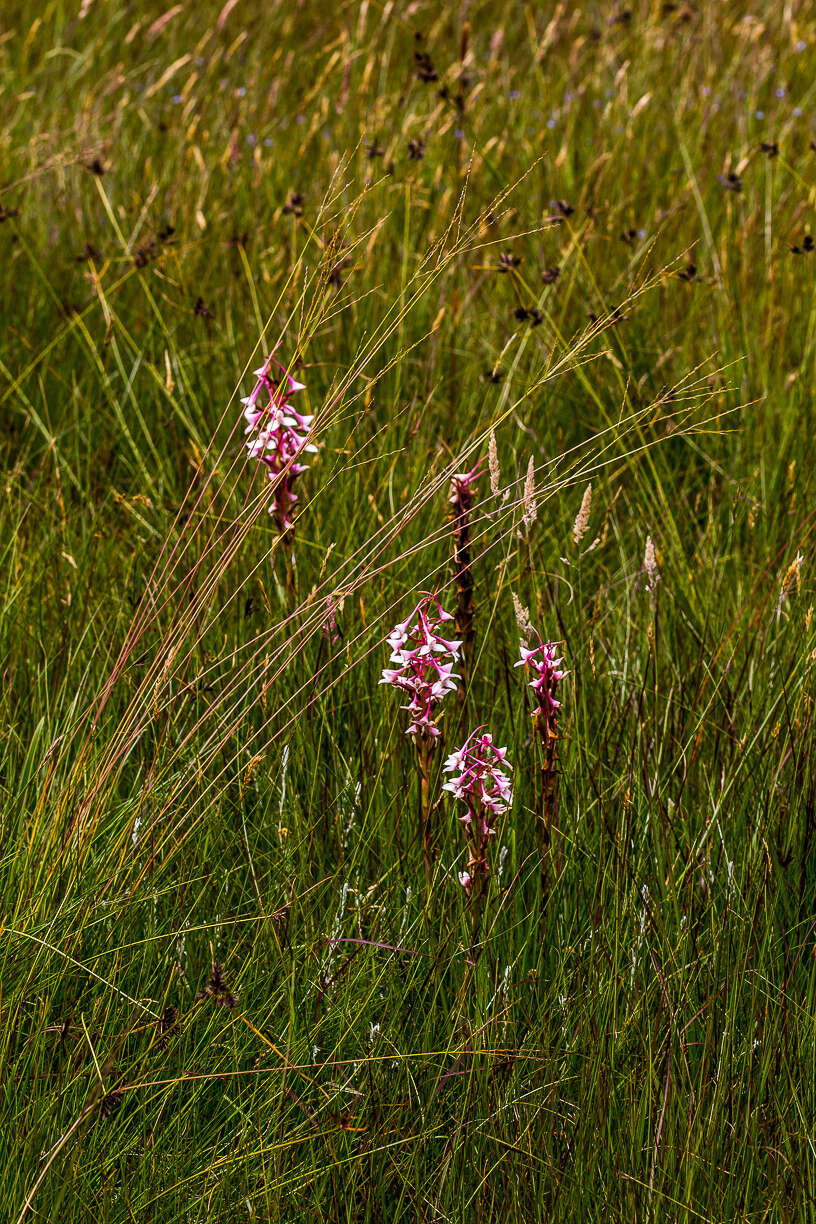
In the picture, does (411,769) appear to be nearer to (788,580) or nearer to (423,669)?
(423,669)

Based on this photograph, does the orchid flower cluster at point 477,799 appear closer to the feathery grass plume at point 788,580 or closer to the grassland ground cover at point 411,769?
the grassland ground cover at point 411,769

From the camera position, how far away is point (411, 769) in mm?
1798

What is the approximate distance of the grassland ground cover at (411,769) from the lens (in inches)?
52.3

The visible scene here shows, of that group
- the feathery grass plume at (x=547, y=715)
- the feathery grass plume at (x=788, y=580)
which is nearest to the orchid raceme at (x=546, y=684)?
the feathery grass plume at (x=547, y=715)

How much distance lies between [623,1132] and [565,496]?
1449 millimetres

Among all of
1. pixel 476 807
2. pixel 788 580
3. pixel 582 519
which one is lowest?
pixel 476 807

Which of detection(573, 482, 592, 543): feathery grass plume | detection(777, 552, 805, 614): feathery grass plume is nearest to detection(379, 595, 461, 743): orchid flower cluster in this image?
detection(573, 482, 592, 543): feathery grass plume

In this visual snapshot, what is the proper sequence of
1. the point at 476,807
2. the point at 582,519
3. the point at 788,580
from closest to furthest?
the point at 476,807 < the point at 582,519 < the point at 788,580

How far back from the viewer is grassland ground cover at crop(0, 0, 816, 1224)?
133 centimetres

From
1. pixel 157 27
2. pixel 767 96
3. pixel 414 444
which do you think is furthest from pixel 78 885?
pixel 767 96

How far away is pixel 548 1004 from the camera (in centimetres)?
151

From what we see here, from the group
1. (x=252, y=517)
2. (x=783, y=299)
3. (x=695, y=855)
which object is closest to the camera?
(x=252, y=517)

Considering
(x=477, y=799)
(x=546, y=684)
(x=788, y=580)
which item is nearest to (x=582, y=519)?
(x=546, y=684)

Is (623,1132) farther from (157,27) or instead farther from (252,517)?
(157,27)
